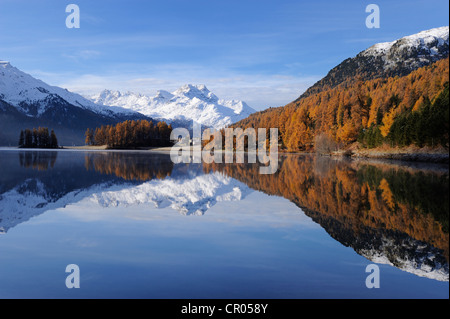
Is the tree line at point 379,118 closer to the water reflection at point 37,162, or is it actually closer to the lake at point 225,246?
the lake at point 225,246

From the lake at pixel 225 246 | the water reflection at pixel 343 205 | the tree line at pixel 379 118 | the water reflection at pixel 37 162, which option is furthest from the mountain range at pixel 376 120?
the water reflection at pixel 37 162

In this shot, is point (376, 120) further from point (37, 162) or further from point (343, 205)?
point (343, 205)

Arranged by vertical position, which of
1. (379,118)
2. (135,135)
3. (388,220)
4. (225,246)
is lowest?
(225,246)

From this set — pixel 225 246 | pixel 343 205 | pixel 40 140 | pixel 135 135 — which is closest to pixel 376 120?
pixel 343 205

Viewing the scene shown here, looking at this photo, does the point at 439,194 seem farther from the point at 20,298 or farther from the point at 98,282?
the point at 20,298

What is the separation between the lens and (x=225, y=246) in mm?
10523

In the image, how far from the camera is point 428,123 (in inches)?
2240

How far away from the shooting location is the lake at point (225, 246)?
7.42 metres

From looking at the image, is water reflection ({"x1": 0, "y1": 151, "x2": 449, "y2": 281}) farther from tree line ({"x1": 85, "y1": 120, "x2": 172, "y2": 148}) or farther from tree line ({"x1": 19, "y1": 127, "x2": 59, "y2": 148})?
tree line ({"x1": 19, "y1": 127, "x2": 59, "y2": 148})

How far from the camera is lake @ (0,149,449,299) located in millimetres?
7422

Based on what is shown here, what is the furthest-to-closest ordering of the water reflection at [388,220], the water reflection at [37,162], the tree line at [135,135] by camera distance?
the tree line at [135,135] < the water reflection at [37,162] < the water reflection at [388,220]

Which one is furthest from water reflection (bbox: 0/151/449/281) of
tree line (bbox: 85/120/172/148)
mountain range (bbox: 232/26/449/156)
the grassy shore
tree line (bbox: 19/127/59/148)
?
tree line (bbox: 19/127/59/148)

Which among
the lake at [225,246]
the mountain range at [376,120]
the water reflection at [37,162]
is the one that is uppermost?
the mountain range at [376,120]
